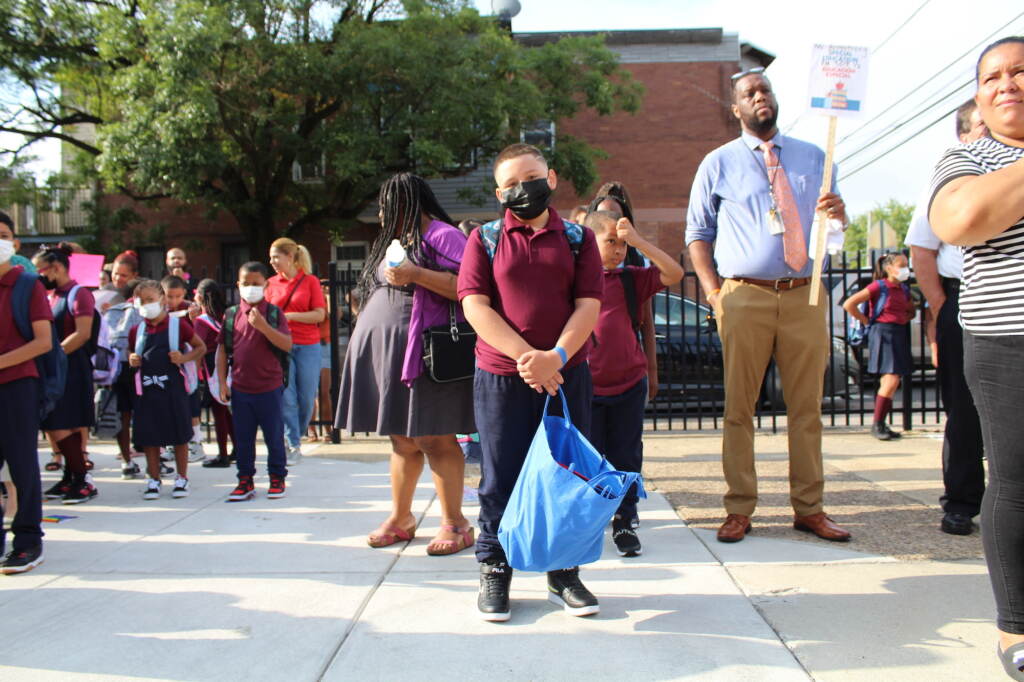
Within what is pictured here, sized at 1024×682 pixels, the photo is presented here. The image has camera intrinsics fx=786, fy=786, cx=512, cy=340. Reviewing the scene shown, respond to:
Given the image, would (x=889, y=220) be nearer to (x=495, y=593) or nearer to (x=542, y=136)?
(x=542, y=136)

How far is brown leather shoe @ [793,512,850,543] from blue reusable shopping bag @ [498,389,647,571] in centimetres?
168

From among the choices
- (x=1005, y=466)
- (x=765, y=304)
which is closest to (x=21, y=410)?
(x=765, y=304)

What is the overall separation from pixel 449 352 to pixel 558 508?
1190 millimetres

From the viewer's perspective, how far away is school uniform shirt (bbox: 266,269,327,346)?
662 centimetres

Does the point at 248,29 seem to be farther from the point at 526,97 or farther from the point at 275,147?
the point at 526,97

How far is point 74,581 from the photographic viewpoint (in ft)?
11.8

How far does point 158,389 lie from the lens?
549 centimetres

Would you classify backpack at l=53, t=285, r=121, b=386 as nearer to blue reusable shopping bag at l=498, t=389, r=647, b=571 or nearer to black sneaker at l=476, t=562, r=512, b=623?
black sneaker at l=476, t=562, r=512, b=623

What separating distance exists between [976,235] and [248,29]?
15.7 metres

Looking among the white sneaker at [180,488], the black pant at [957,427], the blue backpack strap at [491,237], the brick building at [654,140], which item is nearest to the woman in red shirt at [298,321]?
the white sneaker at [180,488]

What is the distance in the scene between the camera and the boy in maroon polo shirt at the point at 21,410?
12.2 ft

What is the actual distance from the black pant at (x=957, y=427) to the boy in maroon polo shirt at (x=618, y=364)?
5.02 ft

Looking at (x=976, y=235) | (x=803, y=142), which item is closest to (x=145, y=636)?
(x=976, y=235)

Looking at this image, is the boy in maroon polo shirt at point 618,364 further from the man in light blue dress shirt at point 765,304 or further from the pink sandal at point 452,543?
the pink sandal at point 452,543
